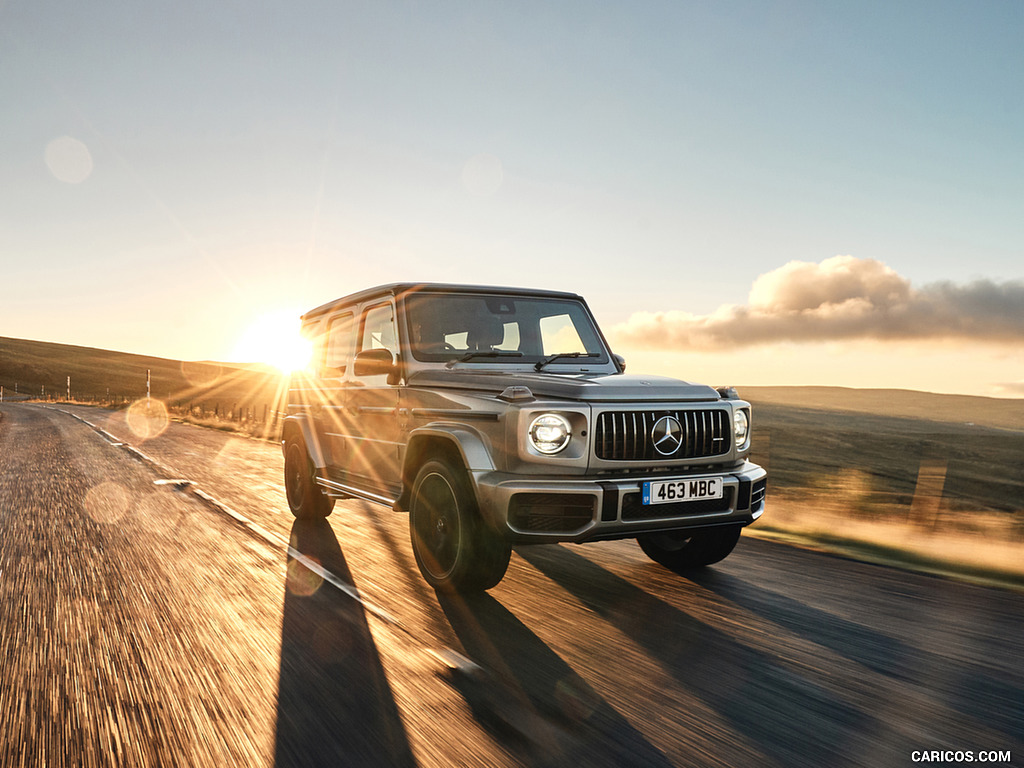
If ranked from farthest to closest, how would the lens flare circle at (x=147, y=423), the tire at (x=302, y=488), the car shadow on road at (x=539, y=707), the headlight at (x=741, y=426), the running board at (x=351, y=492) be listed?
1. the lens flare circle at (x=147, y=423)
2. the tire at (x=302, y=488)
3. the running board at (x=351, y=492)
4. the headlight at (x=741, y=426)
5. the car shadow on road at (x=539, y=707)

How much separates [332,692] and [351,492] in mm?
3116

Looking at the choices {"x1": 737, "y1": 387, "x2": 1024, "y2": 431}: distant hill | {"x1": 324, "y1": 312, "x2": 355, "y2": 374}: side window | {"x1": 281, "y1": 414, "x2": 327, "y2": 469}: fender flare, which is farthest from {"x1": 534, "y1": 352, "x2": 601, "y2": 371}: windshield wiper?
{"x1": 737, "y1": 387, "x2": 1024, "y2": 431}: distant hill

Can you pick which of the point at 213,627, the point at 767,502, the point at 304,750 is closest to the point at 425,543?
the point at 213,627

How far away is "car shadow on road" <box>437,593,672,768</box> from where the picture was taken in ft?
8.66

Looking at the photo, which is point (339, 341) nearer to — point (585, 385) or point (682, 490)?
point (585, 385)

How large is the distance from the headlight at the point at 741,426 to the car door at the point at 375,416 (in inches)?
96.0

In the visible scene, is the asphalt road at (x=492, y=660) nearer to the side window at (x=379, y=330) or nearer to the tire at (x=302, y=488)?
the tire at (x=302, y=488)

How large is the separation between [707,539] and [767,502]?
177 inches

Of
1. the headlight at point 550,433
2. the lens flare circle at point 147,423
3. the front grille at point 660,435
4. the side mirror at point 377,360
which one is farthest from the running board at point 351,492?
the lens flare circle at point 147,423

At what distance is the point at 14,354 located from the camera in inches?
5039

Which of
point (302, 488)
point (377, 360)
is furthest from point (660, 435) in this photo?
point (302, 488)

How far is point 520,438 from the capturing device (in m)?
4.25

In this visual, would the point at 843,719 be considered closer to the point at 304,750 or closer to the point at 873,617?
the point at 873,617

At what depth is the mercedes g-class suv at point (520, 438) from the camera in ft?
13.9
